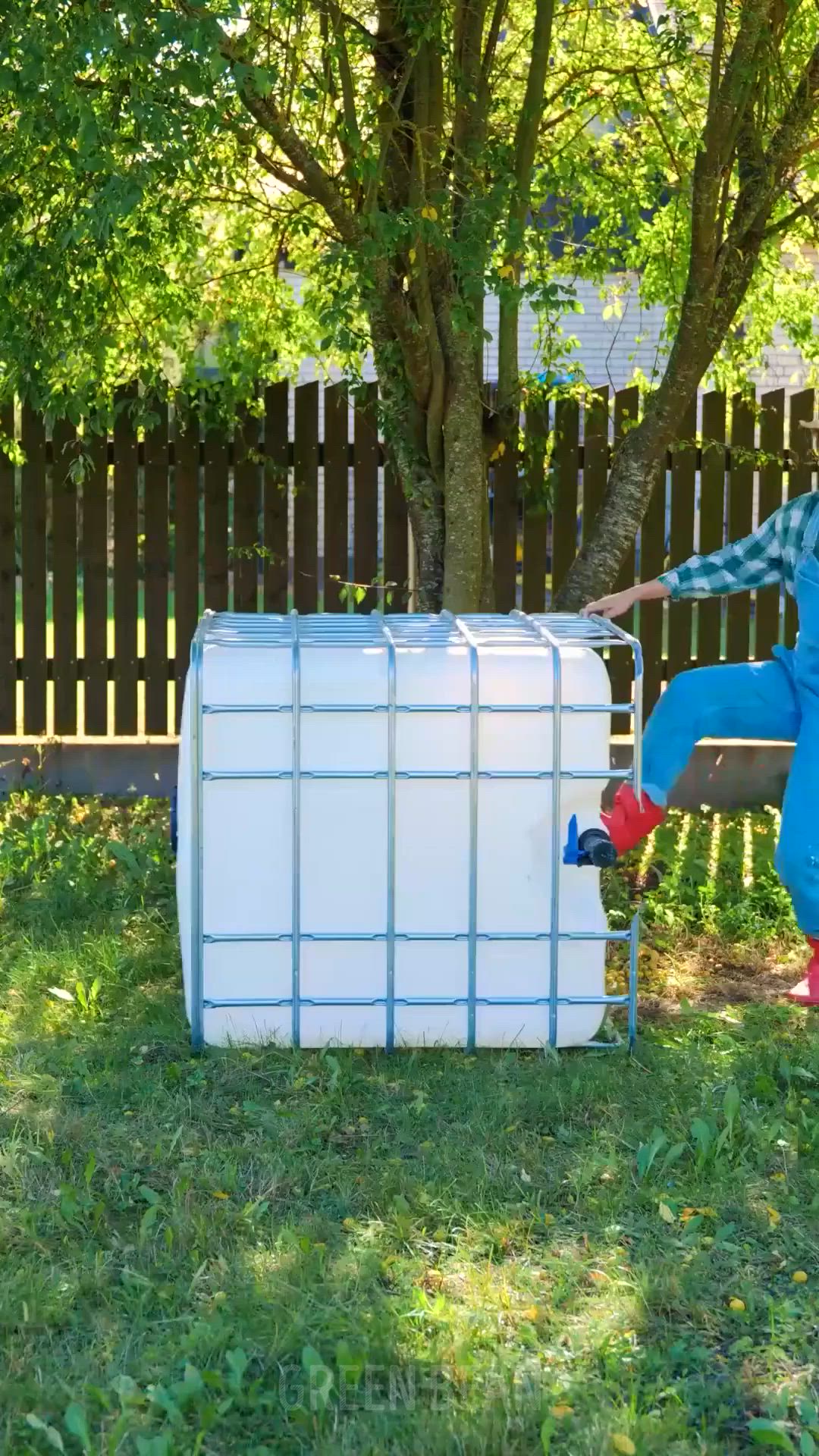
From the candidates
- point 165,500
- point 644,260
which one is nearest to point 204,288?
point 165,500

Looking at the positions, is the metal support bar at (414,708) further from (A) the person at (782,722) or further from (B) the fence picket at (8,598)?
(B) the fence picket at (8,598)

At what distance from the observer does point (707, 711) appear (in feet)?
14.9

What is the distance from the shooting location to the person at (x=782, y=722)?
4.39 metres

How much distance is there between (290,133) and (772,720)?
2.58 meters

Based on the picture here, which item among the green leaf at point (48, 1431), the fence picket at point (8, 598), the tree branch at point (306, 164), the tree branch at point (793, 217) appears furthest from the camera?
the fence picket at point (8, 598)

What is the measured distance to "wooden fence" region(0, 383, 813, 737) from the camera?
7789 mm

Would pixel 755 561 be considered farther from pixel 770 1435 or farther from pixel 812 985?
pixel 770 1435

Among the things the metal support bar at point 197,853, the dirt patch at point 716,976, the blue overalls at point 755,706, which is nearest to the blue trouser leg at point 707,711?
the blue overalls at point 755,706

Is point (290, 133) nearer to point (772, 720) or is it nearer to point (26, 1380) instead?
point (772, 720)

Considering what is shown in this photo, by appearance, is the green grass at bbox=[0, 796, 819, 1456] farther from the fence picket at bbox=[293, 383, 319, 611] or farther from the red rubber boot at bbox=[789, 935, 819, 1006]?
the fence picket at bbox=[293, 383, 319, 611]

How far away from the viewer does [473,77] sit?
5.86 metres

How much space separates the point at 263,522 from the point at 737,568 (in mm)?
3597

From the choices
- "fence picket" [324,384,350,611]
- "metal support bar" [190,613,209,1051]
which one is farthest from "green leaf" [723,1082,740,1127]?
"fence picket" [324,384,350,611]

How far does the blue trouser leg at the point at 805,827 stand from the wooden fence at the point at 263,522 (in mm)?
3386
